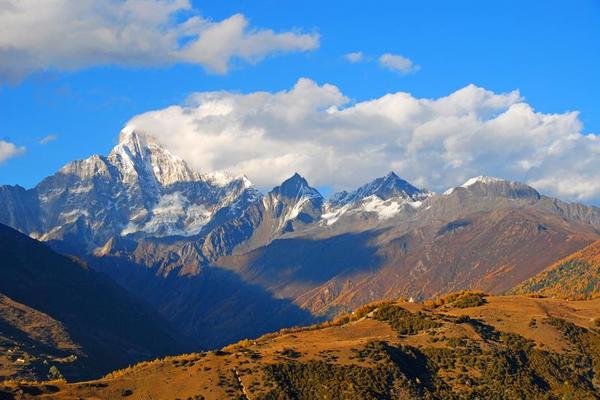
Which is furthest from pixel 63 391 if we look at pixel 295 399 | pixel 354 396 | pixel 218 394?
pixel 354 396

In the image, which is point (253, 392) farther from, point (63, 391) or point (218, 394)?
point (63, 391)

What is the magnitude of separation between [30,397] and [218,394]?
40.9 m

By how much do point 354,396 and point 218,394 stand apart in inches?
1226

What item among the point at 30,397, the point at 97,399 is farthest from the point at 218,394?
the point at 30,397

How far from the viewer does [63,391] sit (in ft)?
641

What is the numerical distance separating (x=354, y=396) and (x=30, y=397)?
7190 cm

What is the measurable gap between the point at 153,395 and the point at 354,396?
151 feet

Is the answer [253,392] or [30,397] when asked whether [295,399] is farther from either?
[30,397]

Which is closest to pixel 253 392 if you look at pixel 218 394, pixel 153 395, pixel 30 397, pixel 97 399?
pixel 218 394

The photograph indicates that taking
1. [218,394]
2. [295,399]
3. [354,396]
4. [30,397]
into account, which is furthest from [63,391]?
[354,396]

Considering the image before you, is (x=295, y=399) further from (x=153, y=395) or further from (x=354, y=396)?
(x=153, y=395)

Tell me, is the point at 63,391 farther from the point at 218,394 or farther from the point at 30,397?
the point at 218,394

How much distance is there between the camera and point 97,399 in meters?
191

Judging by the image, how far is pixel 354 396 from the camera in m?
199
